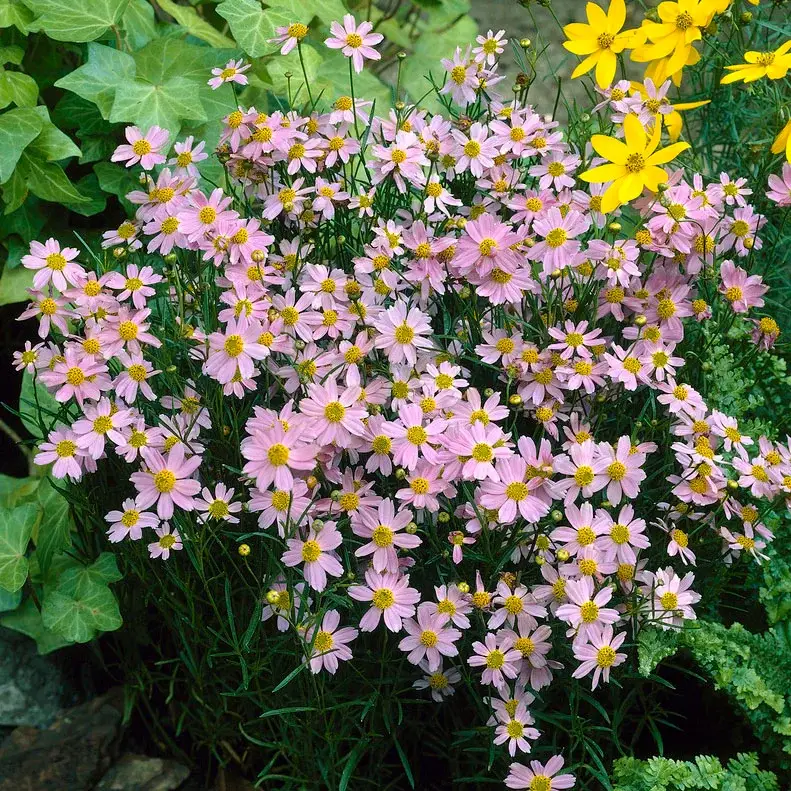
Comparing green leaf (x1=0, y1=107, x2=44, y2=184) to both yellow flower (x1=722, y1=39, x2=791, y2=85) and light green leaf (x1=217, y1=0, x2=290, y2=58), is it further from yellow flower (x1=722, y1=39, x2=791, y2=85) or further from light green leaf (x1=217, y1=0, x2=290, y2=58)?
yellow flower (x1=722, y1=39, x2=791, y2=85)

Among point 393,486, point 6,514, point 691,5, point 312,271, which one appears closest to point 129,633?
point 6,514

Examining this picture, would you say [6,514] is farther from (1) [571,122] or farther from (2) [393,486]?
(1) [571,122]

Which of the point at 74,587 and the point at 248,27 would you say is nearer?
the point at 74,587

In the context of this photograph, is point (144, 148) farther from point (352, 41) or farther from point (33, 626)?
point (33, 626)

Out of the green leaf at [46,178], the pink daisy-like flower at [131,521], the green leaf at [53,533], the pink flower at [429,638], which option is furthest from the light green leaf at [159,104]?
the pink flower at [429,638]

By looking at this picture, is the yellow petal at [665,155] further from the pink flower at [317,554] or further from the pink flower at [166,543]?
the pink flower at [166,543]

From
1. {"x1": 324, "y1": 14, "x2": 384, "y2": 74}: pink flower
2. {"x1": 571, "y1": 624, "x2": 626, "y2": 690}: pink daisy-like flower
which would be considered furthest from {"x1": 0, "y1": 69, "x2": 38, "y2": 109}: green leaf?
{"x1": 571, "y1": 624, "x2": 626, "y2": 690}: pink daisy-like flower

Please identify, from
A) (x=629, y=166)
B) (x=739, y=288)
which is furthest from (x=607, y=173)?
(x=739, y=288)
